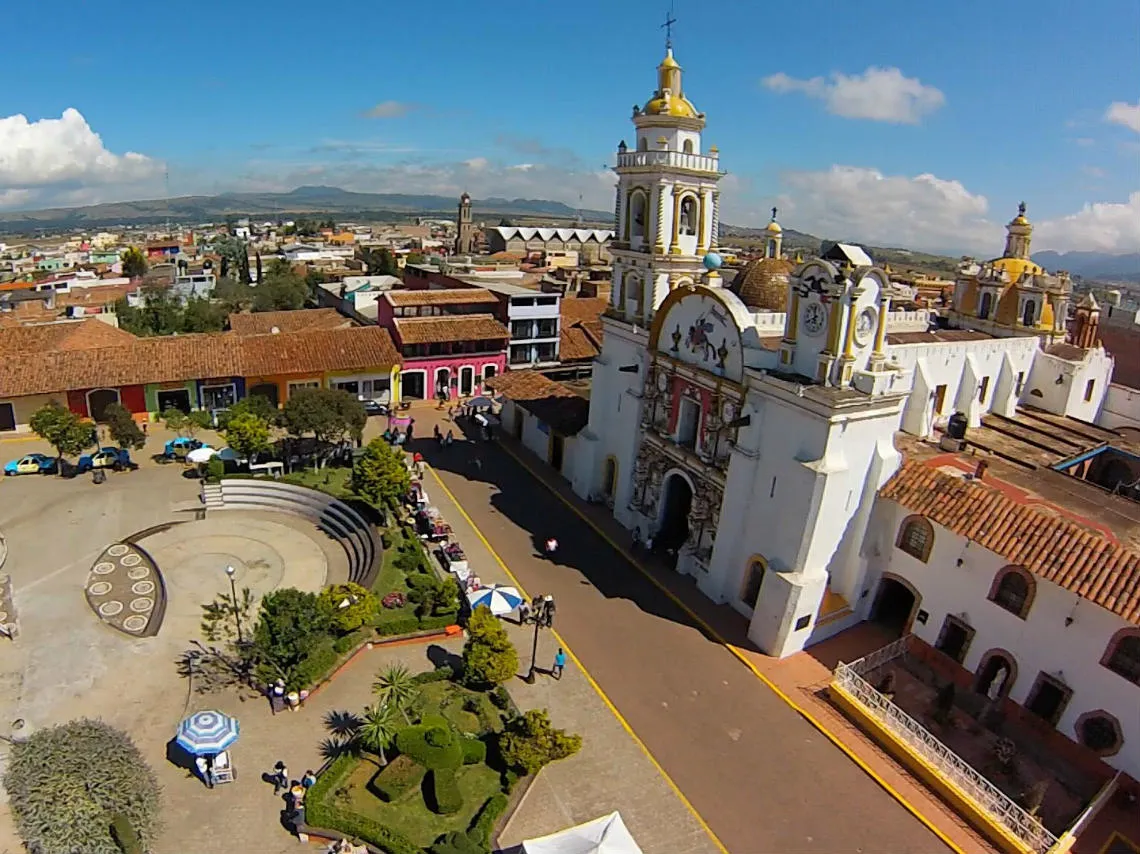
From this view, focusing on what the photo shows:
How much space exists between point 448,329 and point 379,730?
3404 centimetres

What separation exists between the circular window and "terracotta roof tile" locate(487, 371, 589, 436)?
21.8 m

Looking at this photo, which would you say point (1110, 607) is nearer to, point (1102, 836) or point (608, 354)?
point (1102, 836)

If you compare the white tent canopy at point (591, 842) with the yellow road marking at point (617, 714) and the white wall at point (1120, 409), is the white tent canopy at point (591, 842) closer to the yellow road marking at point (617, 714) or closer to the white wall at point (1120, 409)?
the yellow road marking at point (617, 714)

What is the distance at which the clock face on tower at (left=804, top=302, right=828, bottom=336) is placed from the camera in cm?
2161

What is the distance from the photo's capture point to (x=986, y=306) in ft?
110

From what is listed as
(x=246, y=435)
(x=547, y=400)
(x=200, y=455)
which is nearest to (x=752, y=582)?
(x=547, y=400)

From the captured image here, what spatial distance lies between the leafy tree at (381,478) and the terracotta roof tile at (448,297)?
22229 millimetres

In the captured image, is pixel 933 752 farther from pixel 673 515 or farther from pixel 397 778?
pixel 397 778

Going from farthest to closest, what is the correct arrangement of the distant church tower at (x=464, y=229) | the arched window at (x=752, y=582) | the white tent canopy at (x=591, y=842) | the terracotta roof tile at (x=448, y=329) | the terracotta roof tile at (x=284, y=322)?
the distant church tower at (x=464, y=229) < the terracotta roof tile at (x=284, y=322) < the terracotta roof tile at (x=448, y=329) < the arched window at (x=752, y=582) < the white tent canopy at (x=591, y=842)

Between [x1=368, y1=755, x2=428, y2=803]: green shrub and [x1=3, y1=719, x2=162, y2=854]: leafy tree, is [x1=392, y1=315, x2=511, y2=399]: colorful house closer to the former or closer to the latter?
[x1=368, y1=755, x2=428, y2=803]: green shrub

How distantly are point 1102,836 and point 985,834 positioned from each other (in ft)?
9.44

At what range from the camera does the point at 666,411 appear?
28.1 m

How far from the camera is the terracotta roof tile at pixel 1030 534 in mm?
17516

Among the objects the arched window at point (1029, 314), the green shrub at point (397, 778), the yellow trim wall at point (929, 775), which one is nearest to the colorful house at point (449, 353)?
the arched window at point (1029, 314)
